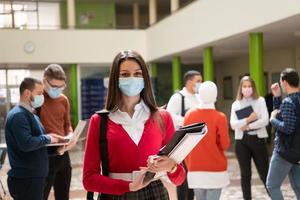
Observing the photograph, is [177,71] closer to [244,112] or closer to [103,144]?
[244,112]

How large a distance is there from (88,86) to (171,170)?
55.1 ft

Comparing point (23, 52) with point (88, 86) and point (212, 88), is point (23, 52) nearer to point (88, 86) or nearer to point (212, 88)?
point (88, 86)

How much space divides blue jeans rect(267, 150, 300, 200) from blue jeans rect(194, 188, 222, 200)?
24.4 inches

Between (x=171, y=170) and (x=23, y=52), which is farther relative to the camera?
(x=23, y=52)

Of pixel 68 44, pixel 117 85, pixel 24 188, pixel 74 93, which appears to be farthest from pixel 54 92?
pixel 74 93

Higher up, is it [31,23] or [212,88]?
[31,23]

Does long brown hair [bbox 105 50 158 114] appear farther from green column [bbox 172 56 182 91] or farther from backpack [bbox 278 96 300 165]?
green column [bbox 172 56 182 91]

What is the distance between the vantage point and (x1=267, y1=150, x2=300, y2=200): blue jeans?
4.57 m

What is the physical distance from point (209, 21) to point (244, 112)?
674 centimetres

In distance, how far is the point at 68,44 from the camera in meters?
17.7

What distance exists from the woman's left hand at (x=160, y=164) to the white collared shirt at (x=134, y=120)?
263 millimetres

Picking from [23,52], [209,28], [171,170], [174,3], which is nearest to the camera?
[171,170]

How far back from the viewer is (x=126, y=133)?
7.59 ft

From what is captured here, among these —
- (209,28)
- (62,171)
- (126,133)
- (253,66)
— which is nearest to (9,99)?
(209,28)
